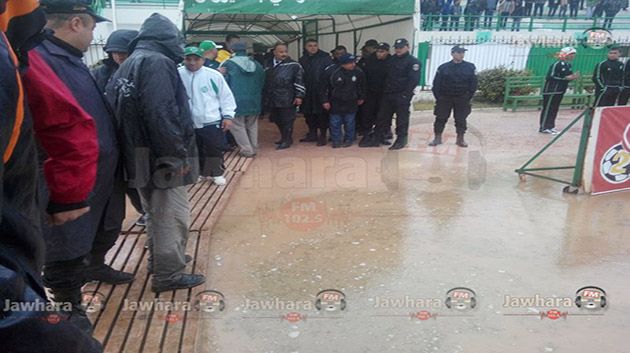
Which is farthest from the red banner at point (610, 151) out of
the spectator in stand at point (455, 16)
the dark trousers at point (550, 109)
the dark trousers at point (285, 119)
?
the spectator in stand at point (455, 16)

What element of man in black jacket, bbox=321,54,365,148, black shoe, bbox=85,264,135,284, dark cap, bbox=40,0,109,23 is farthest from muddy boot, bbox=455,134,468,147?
dark cap, bbox=40,0,109,23

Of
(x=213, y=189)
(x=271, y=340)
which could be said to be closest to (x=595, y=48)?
(x=213, y=189)

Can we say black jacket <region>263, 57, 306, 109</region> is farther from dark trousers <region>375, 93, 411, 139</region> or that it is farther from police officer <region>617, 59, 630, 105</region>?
police officer <region>617, 59, 630, 105</region>

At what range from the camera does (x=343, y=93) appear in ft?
23.6

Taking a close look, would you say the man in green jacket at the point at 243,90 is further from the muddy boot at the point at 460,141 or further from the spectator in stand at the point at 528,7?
the spectator in stand at the point at 528,7

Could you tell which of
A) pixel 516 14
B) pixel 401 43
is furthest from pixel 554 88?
pixel 516 14

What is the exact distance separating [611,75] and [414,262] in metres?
7.70

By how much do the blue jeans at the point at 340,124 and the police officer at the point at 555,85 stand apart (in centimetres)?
366

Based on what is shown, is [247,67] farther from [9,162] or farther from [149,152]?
[9,162]

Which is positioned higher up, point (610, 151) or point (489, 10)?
point (489, 10)

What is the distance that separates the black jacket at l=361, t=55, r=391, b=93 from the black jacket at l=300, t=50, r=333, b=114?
2.04ft

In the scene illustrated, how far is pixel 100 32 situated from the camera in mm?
14602

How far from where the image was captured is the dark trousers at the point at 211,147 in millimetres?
4850

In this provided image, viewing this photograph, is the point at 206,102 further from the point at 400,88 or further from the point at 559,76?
the point at 559,76
